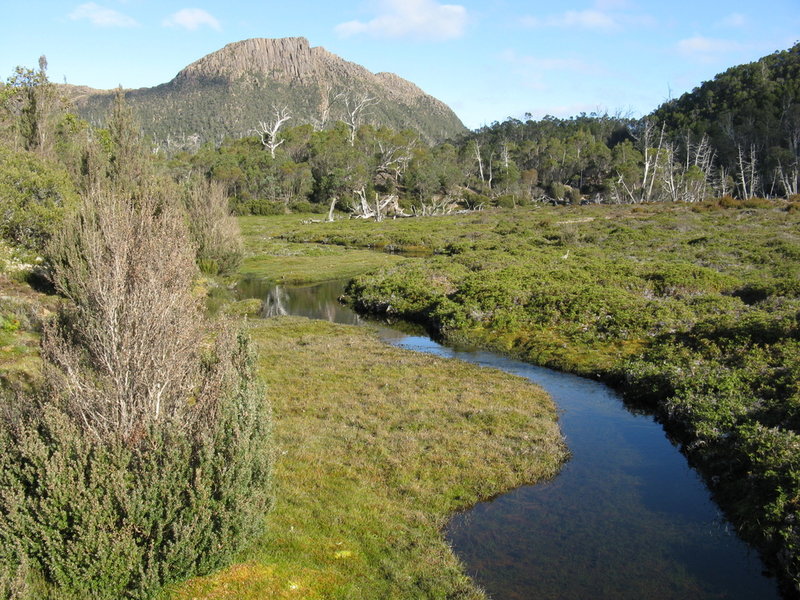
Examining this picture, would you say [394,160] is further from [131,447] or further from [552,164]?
[131,447]

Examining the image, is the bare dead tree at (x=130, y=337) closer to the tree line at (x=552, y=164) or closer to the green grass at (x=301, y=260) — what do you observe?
the green grass at (x=301, y=260)

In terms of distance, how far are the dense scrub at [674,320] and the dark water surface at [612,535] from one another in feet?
2.42

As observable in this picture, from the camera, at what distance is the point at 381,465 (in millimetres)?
14297

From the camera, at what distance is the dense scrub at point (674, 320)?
13281 mm

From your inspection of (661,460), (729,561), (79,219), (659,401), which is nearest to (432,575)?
(729,561)

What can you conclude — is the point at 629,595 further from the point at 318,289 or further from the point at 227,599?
the point at 318,289

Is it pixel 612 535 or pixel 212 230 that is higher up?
pixel 212 230

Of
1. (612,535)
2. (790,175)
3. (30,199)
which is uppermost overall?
(790,175)

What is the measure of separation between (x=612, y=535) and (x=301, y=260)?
48009mm

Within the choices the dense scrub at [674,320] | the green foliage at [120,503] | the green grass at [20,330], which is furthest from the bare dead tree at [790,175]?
the green foliage at [120,503]

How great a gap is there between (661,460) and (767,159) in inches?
4634

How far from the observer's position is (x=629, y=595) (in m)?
10.1

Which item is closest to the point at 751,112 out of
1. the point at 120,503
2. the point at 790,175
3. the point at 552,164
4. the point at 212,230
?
the point at 790,175

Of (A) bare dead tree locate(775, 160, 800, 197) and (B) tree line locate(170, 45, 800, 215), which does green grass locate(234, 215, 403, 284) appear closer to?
(B) tree line locate(170, 45, 800, 215)
